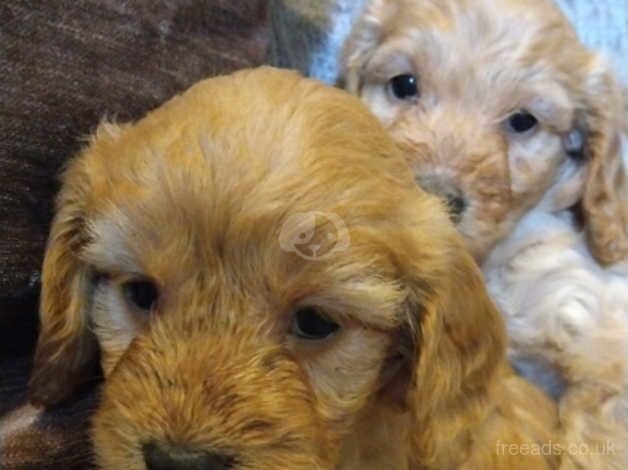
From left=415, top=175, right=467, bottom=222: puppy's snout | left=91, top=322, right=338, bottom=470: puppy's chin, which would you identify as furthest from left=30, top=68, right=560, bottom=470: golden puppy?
left=415, top=175, right=467, bottom=222: puppy's snout

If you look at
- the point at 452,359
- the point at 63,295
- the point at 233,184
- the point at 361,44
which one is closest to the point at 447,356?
the point at 452,359

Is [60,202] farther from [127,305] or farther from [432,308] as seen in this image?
[432,308]

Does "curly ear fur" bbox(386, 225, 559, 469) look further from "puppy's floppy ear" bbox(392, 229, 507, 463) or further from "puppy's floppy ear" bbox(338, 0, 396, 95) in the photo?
"puppy's floppy ear" bbox(338, 0, 396, 95)

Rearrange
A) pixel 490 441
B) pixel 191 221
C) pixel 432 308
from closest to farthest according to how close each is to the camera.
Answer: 1. pixel 191 221
2. pixel 432 308
3. pixel 490 441

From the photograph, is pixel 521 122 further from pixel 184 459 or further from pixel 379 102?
pixel 184 459

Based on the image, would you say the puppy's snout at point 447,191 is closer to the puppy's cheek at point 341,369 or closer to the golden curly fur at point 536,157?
the golden curly fur at point 536,157

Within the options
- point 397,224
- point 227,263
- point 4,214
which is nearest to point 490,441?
point 397,224
